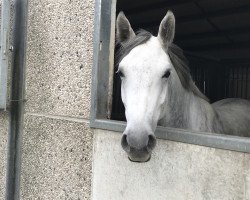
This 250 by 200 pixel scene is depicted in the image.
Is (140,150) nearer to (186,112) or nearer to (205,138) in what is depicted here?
(205,138)

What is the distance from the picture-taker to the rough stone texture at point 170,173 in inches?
62.9

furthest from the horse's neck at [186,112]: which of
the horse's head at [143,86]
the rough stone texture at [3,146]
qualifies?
the rough stone texture at [3,146]

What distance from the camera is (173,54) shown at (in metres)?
2.21

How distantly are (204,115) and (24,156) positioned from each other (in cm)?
154

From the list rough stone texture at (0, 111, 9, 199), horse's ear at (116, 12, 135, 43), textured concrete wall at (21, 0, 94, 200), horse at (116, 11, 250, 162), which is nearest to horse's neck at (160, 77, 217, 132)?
horse at (116, 11, 250, 162)

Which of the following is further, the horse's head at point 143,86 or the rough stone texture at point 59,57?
the rough stone texture at point 59,57

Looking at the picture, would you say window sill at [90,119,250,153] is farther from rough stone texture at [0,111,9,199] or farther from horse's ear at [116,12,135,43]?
rough stone texture at [0,111,9,199]

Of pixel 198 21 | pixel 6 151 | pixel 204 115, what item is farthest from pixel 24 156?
pixel 198 21

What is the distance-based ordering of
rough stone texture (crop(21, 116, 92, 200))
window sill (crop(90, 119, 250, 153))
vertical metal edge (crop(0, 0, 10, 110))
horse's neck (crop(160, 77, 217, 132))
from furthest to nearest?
1. vertical metal edge (crop(0, 0, 10, 110))
2. rough stone texture (crop(21, 116, 92, 200))
3. horse's neck (crop(160, 77, 217, 132))
4. window sill (crop(90, 119, 250, 153))

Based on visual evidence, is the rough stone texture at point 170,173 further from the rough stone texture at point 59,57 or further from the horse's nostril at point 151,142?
the rough stone texture at point 59,57

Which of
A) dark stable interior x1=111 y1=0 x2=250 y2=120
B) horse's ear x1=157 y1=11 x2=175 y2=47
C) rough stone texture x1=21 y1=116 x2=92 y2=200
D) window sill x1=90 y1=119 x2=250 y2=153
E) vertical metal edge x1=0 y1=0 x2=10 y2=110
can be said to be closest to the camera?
window sill x1=90 y1=119 x2=250 y2=153

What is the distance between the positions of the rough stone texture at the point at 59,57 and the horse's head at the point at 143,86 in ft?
1.70

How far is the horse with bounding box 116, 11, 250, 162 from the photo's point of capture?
163 cm

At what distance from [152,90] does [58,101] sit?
45.0 inches
